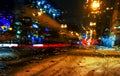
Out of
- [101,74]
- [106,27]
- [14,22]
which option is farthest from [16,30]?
[101,74]

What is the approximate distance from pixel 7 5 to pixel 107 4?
212ft

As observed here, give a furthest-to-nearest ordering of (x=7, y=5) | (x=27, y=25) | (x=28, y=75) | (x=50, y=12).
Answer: (x=50, y=12)
(x=27, y=25)
(x=7, y=5)
(x=28, y=75)

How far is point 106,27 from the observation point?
123 meters

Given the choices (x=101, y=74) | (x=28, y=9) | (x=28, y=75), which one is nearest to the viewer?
(x=28, y=75)

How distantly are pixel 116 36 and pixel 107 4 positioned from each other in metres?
34.3

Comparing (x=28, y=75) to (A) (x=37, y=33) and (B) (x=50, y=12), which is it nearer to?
(A) (x=37, y=33)

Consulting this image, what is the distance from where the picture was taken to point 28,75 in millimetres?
14289

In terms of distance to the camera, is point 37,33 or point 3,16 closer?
point 3,16

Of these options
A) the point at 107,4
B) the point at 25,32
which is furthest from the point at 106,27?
the point at 25,32

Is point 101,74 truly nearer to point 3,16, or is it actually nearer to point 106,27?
point 3,16

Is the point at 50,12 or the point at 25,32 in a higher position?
the point at 50,12

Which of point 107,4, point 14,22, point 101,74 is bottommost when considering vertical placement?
point 101,74

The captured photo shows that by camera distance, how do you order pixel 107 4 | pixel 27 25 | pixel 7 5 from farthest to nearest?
1. pixel 107 4
2. pixel 27 25
3. pixel 7 5

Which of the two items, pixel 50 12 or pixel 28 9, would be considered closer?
pixel 28 9
